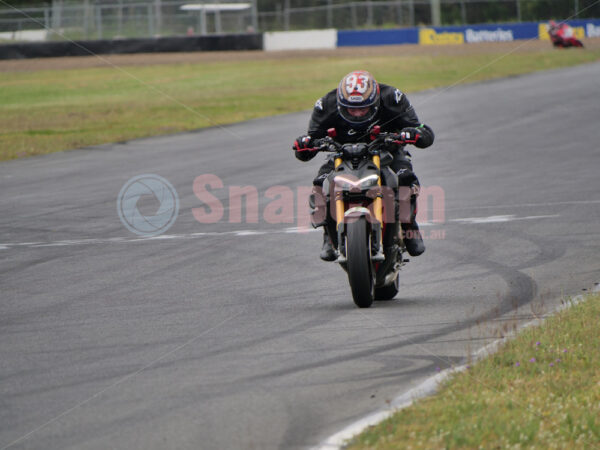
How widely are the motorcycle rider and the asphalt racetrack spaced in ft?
2.50

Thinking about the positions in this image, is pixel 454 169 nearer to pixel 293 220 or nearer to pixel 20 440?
pixel 293 220

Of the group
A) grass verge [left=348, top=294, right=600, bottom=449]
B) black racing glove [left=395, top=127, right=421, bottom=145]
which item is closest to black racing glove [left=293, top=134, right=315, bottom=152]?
black racing glove [left=395, top=127, right=421, bottom=145]

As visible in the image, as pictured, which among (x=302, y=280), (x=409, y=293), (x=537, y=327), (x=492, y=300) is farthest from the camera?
(x=302, y=280)

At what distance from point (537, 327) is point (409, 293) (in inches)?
76.6

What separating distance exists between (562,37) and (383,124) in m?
38.4

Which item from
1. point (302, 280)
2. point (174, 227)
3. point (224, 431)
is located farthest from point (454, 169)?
point (224, 431)

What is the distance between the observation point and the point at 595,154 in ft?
57.6

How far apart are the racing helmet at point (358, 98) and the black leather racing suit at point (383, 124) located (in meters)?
0.13

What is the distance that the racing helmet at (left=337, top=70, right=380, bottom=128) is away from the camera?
7926 mm

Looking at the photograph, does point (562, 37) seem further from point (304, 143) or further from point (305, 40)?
point (304, 143)

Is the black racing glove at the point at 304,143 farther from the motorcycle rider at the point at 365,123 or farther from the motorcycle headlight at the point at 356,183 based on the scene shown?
the motorcycle headlight at the point at 356,183

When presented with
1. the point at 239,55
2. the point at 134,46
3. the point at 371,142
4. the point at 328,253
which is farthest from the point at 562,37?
the point at 328,253

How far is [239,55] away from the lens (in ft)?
158

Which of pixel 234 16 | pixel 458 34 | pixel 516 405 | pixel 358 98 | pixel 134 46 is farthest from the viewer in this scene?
pixel 234 16
